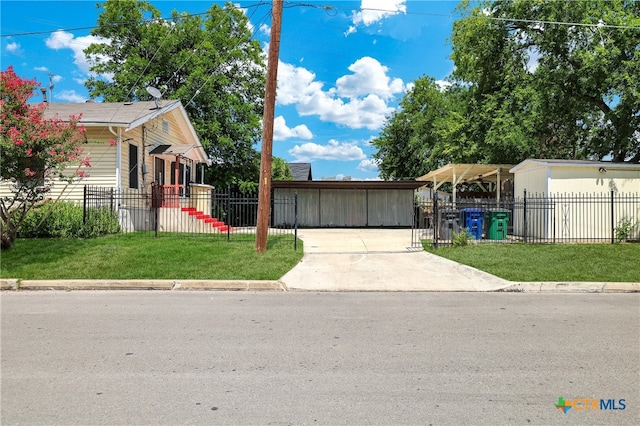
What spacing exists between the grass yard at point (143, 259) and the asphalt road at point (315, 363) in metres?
2.19

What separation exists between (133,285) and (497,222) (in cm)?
Result: 1177

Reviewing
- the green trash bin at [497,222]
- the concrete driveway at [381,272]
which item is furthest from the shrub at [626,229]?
the concrete driveway at [381,272]

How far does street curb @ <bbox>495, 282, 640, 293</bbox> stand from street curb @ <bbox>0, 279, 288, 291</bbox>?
492cm

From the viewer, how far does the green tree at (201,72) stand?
27188mm

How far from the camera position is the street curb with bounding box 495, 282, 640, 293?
864 centimetres

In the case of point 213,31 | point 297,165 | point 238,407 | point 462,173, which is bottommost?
point 238,407

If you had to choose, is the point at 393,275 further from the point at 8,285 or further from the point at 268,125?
the point at 8,285

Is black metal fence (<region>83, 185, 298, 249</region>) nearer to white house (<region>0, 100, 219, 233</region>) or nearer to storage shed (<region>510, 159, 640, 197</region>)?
white house (<region>0, 100, 219, 233</region>)

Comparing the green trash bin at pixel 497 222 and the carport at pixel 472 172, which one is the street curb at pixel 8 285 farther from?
the carport at pixel 472 172

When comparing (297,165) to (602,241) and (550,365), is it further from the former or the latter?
(550,365)

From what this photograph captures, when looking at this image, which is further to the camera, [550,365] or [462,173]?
[462,173]

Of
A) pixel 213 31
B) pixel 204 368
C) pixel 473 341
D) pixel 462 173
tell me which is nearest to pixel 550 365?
pixel 473 341

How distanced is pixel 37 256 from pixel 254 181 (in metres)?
18.5

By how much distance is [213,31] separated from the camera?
2895 centimetres
